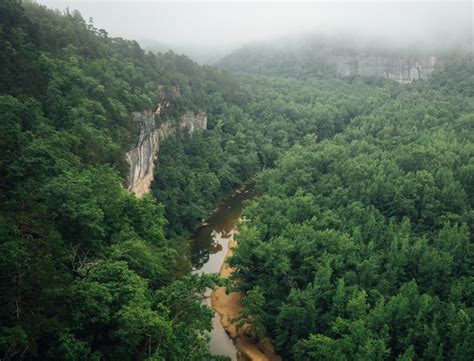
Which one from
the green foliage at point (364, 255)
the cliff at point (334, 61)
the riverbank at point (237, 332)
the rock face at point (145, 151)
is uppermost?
the cliff at point (334, 61)

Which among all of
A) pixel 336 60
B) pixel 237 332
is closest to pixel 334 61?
pixel 336 60

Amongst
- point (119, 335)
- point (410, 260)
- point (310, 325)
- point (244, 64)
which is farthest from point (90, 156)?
point (244, 64)

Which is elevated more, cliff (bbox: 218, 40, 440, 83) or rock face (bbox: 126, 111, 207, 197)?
cliff (bbox: 218, 40, 440, 83)

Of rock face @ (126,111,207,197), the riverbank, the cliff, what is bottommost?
the riverbank

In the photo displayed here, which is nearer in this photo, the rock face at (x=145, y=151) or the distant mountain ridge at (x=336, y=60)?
the rock face at (x=145, y=151)

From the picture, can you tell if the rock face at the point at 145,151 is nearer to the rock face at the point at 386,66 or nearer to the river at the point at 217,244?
the river at the point at 217,244

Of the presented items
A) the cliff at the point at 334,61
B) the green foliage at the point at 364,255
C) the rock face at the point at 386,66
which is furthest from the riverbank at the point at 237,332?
the cliff at the point at 334,61

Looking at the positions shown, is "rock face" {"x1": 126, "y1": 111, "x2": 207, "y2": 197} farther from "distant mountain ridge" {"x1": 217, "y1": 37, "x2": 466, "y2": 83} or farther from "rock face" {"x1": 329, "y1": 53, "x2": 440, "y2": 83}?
"distant mountain ridge" {"x1": 217, "y1": 37, "x2": 466, "y2": 83}

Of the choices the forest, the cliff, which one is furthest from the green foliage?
the cliff
